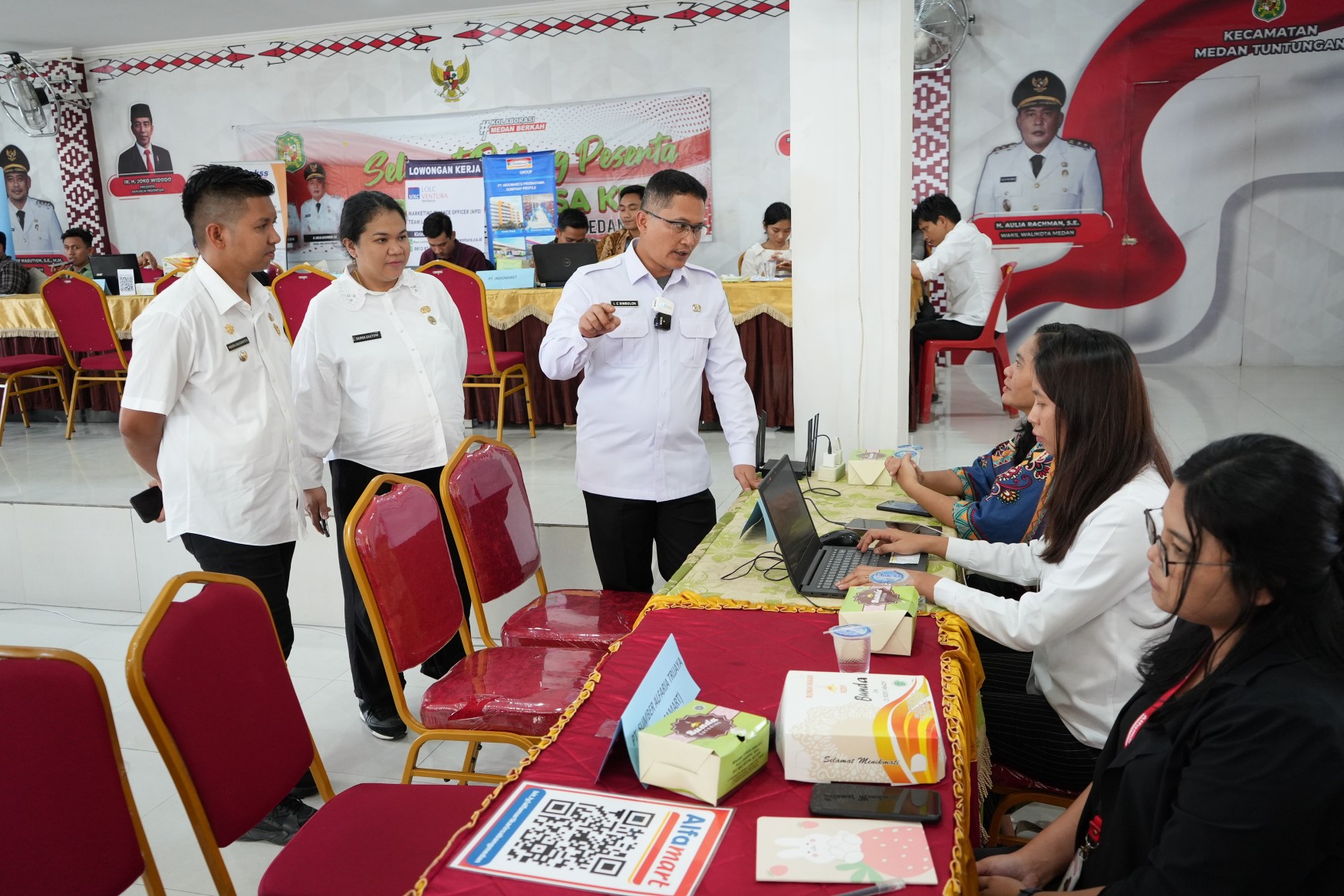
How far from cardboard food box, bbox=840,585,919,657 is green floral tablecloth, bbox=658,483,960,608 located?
0.63 feet

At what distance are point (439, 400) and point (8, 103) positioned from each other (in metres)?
9.56

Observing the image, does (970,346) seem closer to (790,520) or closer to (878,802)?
(790,520)

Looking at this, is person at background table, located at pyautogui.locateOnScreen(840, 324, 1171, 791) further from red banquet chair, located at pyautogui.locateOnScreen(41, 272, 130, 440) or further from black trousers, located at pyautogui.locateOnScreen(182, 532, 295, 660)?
red banquet chair, located at pyautogui.locateOnScreen(41, 272, 130, 440)

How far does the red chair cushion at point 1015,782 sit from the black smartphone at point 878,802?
0.73 meters

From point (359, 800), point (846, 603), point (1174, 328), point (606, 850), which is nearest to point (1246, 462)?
point (846, 603)

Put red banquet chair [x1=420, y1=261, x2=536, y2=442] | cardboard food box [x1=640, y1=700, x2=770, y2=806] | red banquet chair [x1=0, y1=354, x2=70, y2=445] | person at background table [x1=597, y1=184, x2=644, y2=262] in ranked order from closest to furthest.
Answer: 1. cardboard food box [x1=640, y1=700, x2=770, y2=806]
2. red banquet chair [x1=420, y1=261, x2=536, y2=442]
3. red banquet chair [x1=0, y1=354, x2=70, y2=445]
4. person at background table [x1=597, y1=184, x2=644, y2=262]

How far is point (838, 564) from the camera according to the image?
6.92 feet

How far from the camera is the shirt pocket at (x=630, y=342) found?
2662 millimetres

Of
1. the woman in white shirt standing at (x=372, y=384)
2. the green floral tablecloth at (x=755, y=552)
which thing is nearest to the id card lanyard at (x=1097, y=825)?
the green floral tablecloth at (x=755, y=552)

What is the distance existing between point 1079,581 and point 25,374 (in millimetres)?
6784

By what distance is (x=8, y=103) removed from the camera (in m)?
9.63

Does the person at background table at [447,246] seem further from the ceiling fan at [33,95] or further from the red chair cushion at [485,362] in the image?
the ceiling fan at [33,95]

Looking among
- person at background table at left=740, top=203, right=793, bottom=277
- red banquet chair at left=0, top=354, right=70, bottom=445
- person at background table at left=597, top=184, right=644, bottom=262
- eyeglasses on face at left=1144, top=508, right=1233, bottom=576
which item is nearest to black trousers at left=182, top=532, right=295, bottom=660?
eyeglasses on face at left=1144, top=508, right=1233, bottom=576

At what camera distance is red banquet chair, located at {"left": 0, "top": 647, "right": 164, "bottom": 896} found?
133cm
